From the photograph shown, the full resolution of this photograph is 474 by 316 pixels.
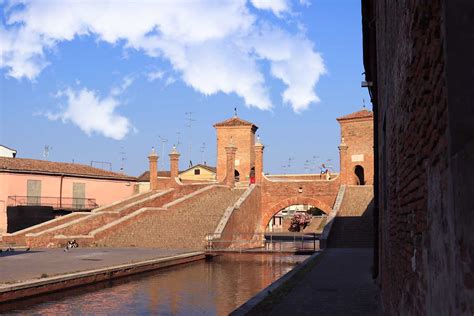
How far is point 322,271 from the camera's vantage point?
15.6 meters

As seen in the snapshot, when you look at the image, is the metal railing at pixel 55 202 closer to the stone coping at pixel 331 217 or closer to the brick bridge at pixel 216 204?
the brick bridge at pixel 216 204

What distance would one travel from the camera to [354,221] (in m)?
29.2

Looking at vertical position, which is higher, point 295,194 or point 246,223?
point 295,194

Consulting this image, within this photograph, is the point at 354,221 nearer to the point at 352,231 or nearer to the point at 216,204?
the point at 352,231

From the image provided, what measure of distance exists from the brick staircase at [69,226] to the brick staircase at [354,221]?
43.3 ft

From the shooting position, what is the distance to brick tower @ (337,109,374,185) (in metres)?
42.3

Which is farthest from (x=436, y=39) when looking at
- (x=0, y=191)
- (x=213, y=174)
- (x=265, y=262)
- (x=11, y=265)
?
(x=213, y=174)

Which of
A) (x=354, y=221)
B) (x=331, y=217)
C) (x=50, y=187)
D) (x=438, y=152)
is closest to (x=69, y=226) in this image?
(x=50, y=187)

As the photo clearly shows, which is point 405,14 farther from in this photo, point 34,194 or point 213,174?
point 213,174

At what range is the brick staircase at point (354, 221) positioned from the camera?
2625 cm

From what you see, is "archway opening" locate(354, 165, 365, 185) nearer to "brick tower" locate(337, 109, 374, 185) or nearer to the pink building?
"brick tower" locate(337, 109, 374, 185)

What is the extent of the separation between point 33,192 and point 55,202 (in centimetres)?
198

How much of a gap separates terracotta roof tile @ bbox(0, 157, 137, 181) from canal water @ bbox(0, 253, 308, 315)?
75.7 ft

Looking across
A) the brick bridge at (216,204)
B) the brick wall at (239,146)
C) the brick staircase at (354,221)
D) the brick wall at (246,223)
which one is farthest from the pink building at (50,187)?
the brick staircase at (354,221)
